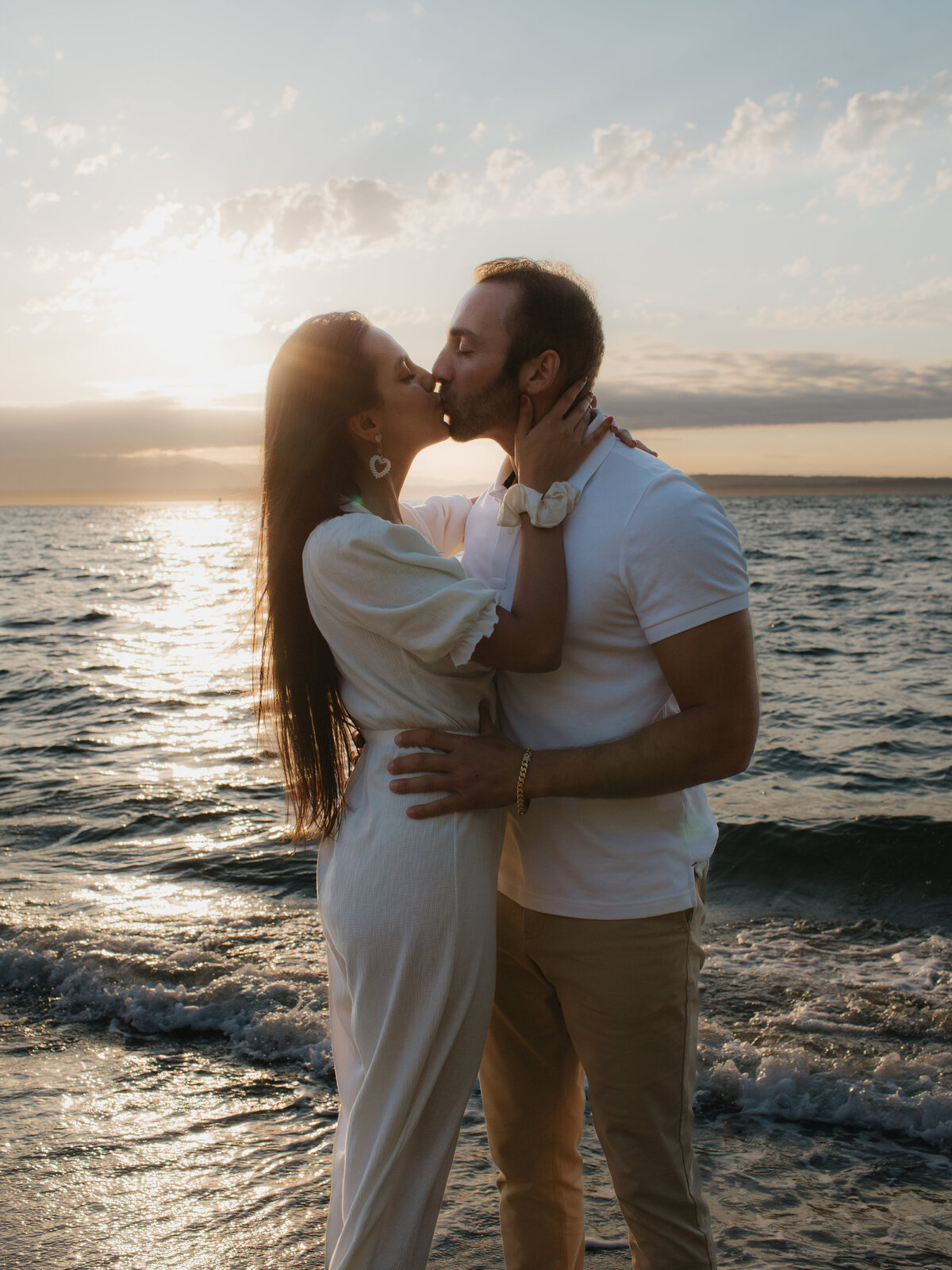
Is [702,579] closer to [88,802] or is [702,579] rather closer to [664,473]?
[664,473]

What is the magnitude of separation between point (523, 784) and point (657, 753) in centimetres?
31

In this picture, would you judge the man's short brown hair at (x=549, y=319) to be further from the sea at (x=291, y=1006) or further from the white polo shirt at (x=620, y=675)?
the sea at (x=291, y=1006)

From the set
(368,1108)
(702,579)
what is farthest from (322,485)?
(368,1108)

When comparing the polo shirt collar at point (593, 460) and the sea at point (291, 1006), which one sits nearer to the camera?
the polo shirt collar at point (593, 460)

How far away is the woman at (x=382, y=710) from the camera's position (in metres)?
2.08

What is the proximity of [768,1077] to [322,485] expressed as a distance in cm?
337

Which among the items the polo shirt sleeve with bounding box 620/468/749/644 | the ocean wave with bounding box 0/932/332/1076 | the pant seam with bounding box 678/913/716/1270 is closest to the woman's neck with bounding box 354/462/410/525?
the polo shirt sleeve with bounding box 620/468/749/644

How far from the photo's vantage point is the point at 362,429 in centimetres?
238

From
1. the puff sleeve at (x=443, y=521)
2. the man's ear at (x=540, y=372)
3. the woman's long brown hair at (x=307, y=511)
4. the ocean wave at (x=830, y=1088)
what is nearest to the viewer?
the woman's long brown hair at (x=307, y=511)

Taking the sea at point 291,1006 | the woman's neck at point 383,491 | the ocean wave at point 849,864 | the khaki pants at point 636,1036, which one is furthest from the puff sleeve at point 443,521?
the ocean wave at point 849,864

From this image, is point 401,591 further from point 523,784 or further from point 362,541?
point 523,784

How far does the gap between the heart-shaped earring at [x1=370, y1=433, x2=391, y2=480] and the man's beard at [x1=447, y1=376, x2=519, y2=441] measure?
0.69 feet

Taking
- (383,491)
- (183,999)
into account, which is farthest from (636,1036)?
(183,999)

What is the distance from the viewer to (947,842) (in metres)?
7.42
